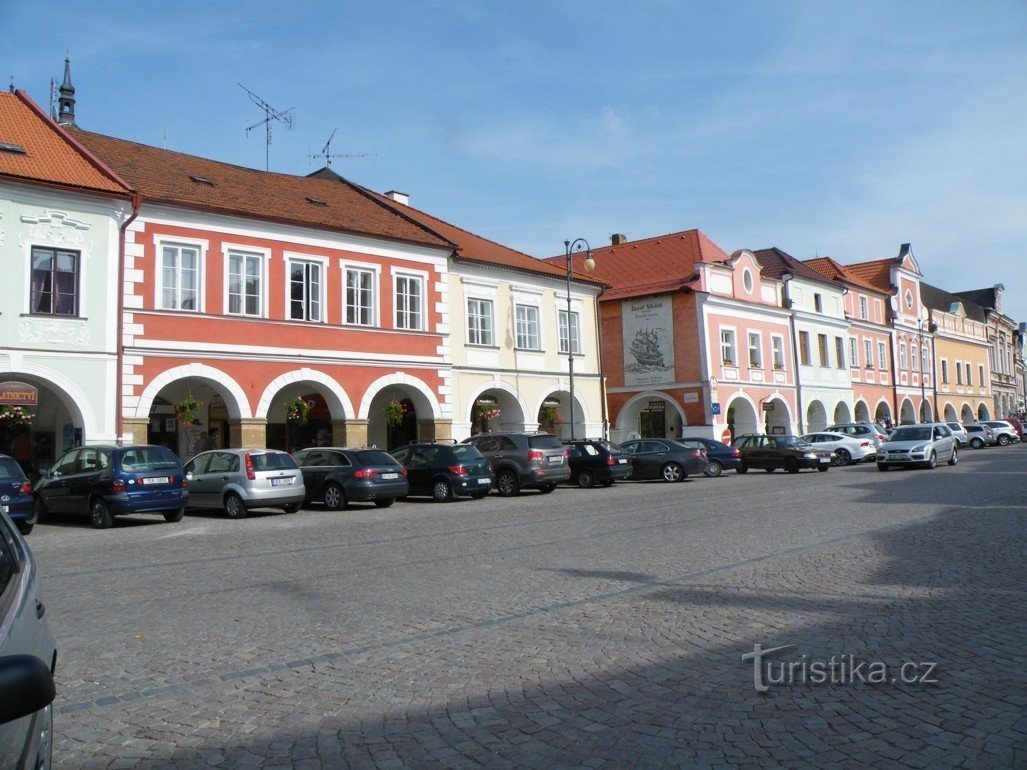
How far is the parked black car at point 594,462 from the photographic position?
93.5 ft

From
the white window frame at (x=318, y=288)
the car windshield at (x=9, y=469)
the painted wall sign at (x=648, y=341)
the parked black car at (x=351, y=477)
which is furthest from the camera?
the painted wall sign at (x=648, y=341)

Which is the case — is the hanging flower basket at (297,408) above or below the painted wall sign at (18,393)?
below

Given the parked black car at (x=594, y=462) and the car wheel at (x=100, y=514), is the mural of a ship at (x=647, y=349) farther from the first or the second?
the car wheel at (x=100, y=514)

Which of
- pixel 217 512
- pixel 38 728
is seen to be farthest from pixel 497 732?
pixel 217 512

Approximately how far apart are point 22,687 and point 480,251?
107ft

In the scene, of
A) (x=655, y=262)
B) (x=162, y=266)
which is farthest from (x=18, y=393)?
(x=655, y=262)

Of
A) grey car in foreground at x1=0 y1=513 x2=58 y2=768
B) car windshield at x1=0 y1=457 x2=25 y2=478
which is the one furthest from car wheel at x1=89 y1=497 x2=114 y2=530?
grey car in foreground at x1=0 y1=513 x2=58 y2=768

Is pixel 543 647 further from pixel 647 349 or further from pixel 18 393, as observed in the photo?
pixel 647 349

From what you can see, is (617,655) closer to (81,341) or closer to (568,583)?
(568,583)

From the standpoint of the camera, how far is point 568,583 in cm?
963

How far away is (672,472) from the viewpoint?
103ft

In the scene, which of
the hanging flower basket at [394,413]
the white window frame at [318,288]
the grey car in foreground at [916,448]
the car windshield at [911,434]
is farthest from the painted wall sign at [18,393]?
the car windshield at [911,434]

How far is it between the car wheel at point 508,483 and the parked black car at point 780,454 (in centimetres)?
1243

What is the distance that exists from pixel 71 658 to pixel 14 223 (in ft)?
61.5
